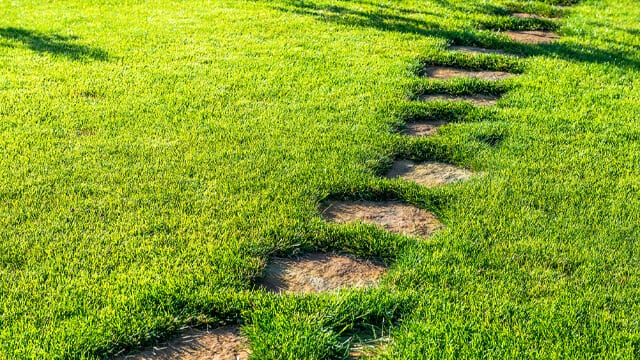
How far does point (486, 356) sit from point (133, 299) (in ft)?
5.33

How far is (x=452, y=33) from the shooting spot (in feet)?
26.9

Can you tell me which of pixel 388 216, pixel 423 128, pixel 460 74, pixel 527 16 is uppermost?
pixel 527 16

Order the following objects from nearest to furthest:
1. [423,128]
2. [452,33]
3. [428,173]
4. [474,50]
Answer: [428,173]
[423,128]
[474,50]
[452,33]

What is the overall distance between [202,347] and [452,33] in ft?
20.1

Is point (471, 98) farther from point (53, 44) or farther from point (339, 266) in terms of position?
point (53, 44)

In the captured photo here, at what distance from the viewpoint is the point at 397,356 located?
293cm

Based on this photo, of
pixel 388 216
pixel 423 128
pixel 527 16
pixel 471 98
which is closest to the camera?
pixel 388 216

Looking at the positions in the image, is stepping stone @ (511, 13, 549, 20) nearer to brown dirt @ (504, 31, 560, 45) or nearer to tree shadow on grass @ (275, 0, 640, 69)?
brown dirt @ (504, 31, 560, 45)

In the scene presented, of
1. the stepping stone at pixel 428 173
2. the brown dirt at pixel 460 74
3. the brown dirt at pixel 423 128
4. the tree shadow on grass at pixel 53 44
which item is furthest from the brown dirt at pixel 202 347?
the tree shadow on grass at pixel 53 44

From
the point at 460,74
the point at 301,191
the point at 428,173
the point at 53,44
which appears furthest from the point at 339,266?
the point at 53,44

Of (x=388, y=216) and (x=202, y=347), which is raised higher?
(x=388, y=216)

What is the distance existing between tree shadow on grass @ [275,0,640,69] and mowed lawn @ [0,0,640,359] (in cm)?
6

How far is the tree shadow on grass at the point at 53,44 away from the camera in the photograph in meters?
7.04

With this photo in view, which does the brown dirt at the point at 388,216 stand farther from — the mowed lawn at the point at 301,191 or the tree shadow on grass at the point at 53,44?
the tree shadow on grass at the point at 53,44
